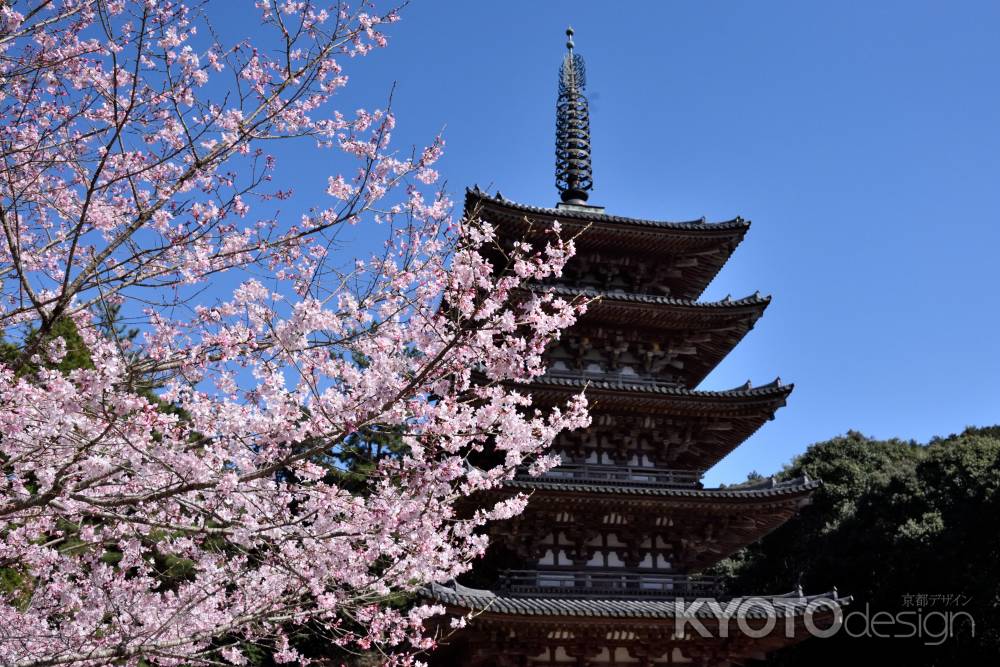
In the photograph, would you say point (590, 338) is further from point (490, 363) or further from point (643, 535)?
point (490, 363)

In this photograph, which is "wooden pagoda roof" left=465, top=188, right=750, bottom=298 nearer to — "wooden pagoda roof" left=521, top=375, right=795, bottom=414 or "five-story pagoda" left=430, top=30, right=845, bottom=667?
"five-story pagoda" left=430, top=30, right=845, bottom=667

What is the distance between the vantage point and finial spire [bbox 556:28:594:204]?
19750 millimetres

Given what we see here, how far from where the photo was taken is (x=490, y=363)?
6352 mm

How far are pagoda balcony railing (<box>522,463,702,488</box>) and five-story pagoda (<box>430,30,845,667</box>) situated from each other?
0.04m

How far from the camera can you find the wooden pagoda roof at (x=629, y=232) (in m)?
16.0

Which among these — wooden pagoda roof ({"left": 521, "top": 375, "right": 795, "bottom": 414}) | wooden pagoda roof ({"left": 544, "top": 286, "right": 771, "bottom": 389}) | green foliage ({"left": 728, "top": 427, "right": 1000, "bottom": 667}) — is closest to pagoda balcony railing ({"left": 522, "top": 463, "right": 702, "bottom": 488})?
wooden pagoda roof ({"left": 521, "top": 375, "right": 795, "bottom": 414})

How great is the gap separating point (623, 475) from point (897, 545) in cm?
1782

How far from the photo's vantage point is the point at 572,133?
67.9 ft

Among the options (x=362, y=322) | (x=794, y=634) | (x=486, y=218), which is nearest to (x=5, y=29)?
(x=362, y=322)

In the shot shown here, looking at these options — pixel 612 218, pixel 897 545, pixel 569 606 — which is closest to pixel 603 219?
pixel 612 218

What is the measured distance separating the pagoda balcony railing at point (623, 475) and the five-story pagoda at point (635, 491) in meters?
0.04

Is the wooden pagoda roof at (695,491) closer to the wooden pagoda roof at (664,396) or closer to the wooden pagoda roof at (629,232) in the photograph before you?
the wooden pagoda roof at (664,396)

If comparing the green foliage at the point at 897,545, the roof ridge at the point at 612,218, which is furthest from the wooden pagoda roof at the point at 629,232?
the green foliage at the point at 897,545

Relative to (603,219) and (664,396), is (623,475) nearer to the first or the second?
(664,396)
